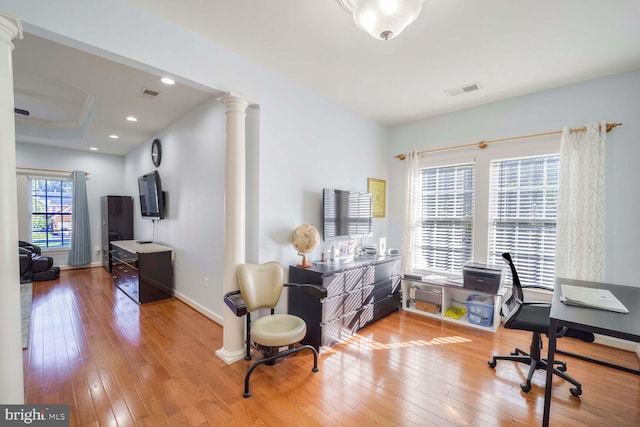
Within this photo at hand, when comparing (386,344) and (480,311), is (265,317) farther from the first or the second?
(480,311)

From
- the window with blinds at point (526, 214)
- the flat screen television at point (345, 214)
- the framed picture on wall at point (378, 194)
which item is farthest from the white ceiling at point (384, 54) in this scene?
the flat screen television at point (345, 214)

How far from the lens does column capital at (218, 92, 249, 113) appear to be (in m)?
2.38

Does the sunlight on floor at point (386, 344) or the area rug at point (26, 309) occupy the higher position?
the area rug at point (26, 309)

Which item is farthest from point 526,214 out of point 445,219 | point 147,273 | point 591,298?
point 147,273

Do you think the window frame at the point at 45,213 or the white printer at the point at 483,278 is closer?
the white printer at the point at 483,278

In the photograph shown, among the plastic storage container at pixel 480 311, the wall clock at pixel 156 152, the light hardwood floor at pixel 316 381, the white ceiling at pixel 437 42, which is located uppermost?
the white ceiling at pixel 437 42

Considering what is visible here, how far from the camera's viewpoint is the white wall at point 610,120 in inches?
103

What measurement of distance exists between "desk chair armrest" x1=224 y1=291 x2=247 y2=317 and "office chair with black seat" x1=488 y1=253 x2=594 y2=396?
1.99m

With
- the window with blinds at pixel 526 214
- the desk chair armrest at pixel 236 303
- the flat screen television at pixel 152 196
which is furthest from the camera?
the flat screen television at pixel 152 196

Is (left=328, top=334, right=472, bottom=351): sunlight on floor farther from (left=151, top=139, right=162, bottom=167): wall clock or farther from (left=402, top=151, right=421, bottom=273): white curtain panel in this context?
(left=151, top=139, right=162, bottom=167): wall clock

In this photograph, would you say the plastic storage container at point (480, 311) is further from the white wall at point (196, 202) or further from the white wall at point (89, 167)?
the white wall at point (89, 167)

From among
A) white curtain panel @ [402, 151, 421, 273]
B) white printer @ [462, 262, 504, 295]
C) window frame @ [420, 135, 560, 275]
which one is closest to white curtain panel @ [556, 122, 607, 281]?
window frame @ [420, 135, 560, 275]

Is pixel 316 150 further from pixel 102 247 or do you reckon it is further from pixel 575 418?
pixel 102 247

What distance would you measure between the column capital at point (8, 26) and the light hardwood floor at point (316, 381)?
87.0 inches
